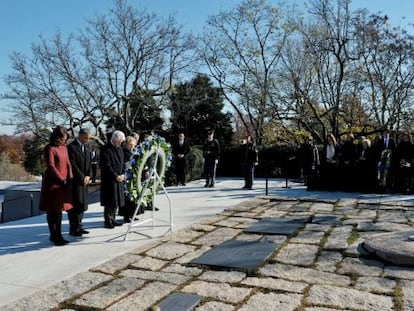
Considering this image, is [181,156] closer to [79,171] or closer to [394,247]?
[79,171]

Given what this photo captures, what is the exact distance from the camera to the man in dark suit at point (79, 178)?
6.00 meters

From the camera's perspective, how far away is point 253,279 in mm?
4227

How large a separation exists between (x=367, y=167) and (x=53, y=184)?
323 inches

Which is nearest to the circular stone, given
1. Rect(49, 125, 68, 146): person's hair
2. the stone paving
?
the stone paving

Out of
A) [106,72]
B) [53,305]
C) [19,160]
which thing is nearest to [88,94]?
[106,72]

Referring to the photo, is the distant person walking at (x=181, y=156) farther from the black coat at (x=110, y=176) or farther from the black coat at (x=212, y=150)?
the black coat at (x=110, y=176)

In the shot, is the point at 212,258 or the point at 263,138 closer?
the point at 212,258

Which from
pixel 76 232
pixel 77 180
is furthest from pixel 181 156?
pixel 77 180

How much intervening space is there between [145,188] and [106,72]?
13.3 metres

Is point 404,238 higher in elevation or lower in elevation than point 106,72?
lower

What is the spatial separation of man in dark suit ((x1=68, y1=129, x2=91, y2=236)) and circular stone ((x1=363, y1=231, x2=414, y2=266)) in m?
3.78

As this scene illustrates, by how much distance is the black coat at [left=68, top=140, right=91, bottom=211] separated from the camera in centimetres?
599

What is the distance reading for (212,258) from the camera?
16.3 ft

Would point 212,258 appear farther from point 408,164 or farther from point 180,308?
point 408,164
